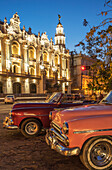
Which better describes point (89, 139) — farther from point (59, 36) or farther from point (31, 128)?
point (59, 36)

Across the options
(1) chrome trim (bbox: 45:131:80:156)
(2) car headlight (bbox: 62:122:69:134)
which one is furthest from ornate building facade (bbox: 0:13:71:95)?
(2) car headlight (bbox: 62:122:69:134)

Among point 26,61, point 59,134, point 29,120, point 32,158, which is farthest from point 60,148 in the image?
point 26,61

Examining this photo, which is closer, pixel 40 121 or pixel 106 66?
pixel 40 121

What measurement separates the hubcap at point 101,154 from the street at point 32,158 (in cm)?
42

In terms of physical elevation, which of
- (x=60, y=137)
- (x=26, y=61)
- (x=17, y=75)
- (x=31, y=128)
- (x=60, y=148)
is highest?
(x=26, y=61)

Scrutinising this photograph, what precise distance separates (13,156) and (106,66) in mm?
5818

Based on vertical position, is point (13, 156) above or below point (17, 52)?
below

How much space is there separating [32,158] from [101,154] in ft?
5.89

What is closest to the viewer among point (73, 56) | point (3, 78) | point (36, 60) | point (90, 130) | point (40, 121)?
point (90, 130)

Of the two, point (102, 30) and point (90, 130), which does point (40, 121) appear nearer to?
point (90, 130)

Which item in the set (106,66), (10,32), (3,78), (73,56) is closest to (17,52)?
(10,32)

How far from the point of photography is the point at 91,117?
11.2 ft

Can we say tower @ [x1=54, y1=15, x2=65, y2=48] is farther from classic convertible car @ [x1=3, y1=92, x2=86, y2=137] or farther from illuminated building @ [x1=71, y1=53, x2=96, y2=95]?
classic convertible car @ [x1=3, y1=92, x2=86, y2=137]

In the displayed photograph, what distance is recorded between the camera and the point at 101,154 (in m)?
3.38
